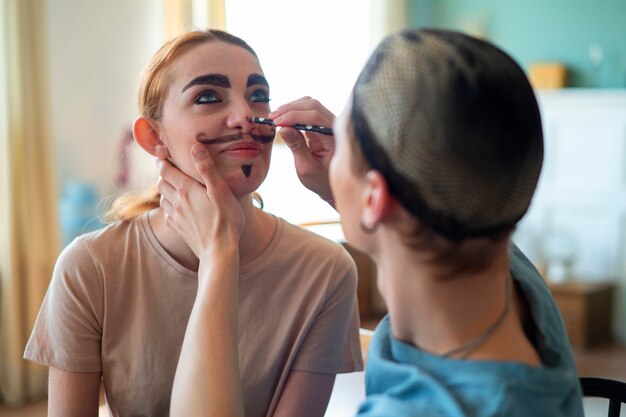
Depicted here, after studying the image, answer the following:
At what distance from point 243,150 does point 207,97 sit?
12cm

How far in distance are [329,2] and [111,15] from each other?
1.46 metres

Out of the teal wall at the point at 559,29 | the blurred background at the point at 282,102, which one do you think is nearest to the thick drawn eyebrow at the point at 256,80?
the blurred background at the point at 282,102

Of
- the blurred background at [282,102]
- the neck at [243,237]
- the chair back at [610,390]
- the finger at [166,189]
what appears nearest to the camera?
the chair back at [610,390]

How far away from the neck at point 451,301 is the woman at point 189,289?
0.57 metres

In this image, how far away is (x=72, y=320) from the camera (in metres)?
1.40

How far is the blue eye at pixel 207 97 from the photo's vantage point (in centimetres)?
146

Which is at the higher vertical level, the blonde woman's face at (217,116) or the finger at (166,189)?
the blonde woman's face at (217,116)

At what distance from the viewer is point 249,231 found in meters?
1.51

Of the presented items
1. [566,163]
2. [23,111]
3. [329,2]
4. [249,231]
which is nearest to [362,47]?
[329,2]

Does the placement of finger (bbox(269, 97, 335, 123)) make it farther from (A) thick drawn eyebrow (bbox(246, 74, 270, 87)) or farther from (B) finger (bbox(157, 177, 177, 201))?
(B) finger (bbox(157, 177, 177, 201))

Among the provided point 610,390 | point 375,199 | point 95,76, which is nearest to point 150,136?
point 375,199

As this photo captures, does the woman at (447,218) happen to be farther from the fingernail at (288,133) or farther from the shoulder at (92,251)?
the shoulder at (92,251)

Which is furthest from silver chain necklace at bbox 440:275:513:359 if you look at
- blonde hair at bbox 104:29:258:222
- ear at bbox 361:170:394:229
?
blonde hair at bbox 104:29:258:222

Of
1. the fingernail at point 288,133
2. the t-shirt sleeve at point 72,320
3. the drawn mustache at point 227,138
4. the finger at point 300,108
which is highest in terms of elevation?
the finger at point 300,108
